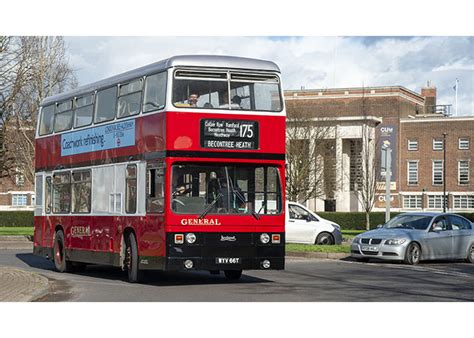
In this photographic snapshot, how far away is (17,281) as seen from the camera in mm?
18234

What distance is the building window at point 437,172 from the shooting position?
90.4m

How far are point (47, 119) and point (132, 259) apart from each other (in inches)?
271

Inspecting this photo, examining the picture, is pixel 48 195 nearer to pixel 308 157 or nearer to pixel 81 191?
pixel 81 191

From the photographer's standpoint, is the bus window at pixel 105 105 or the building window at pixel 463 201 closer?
the bus window at pixel 105 105

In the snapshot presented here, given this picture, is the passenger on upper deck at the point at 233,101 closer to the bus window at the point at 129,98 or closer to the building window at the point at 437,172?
the bus window at the point at 129,98

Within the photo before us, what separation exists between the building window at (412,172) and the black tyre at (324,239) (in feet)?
194

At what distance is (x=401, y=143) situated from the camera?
306 feet

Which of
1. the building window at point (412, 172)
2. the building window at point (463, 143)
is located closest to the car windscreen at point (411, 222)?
the building window at point (463, 143)

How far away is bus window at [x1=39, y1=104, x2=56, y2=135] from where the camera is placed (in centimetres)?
2425

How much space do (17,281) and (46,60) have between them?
32.6 meters

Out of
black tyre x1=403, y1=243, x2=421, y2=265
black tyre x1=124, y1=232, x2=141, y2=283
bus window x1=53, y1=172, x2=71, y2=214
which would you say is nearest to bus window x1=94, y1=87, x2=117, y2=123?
bus window x1=53, y1=172, x2=71, y2=214

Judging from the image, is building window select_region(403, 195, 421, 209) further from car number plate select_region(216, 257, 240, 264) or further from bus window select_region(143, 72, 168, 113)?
car number plate select_region(216, 257, 240, 264)

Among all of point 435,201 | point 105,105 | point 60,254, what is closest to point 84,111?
point 105,105

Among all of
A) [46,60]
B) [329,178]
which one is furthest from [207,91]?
[329,178]
